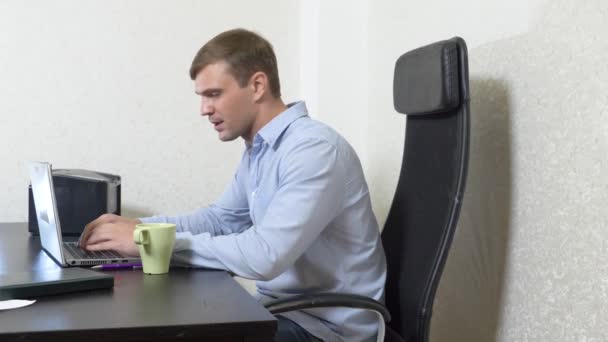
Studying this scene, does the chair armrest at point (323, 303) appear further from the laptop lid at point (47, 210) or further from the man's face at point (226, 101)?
the man's face at point (226, 101)

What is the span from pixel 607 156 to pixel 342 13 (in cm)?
143

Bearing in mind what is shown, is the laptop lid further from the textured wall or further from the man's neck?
the textured wall

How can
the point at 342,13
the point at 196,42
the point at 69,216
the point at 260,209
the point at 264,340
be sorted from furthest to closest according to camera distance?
1. the point at 196,42
2. the point at 342,13
3. the point at 69,216
4. the point at 260,209
5. the point at 264,340

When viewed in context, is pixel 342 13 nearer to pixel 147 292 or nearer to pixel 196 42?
pixel 196 42

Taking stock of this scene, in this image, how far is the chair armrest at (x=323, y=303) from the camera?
4.18 feet

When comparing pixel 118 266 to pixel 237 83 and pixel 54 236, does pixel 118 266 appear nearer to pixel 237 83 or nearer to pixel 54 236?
pixel 54 236

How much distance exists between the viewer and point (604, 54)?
1126 mm

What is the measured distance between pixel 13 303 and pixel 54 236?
0.40 meters

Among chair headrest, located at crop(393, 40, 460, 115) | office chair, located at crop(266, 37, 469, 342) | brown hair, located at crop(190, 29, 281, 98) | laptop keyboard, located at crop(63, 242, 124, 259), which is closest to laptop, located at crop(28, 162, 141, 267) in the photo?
laptop keyboard, located at crop(63, 242, 124, 259)

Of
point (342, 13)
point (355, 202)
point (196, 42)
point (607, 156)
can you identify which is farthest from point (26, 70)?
point (607, 156)

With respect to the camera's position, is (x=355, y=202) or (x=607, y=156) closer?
(x=607, y=156)

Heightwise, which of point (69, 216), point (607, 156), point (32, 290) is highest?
point (607, 156)

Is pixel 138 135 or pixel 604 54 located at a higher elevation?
pixel 604 54

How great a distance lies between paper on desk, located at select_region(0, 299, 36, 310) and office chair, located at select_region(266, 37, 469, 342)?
0.42 meters
